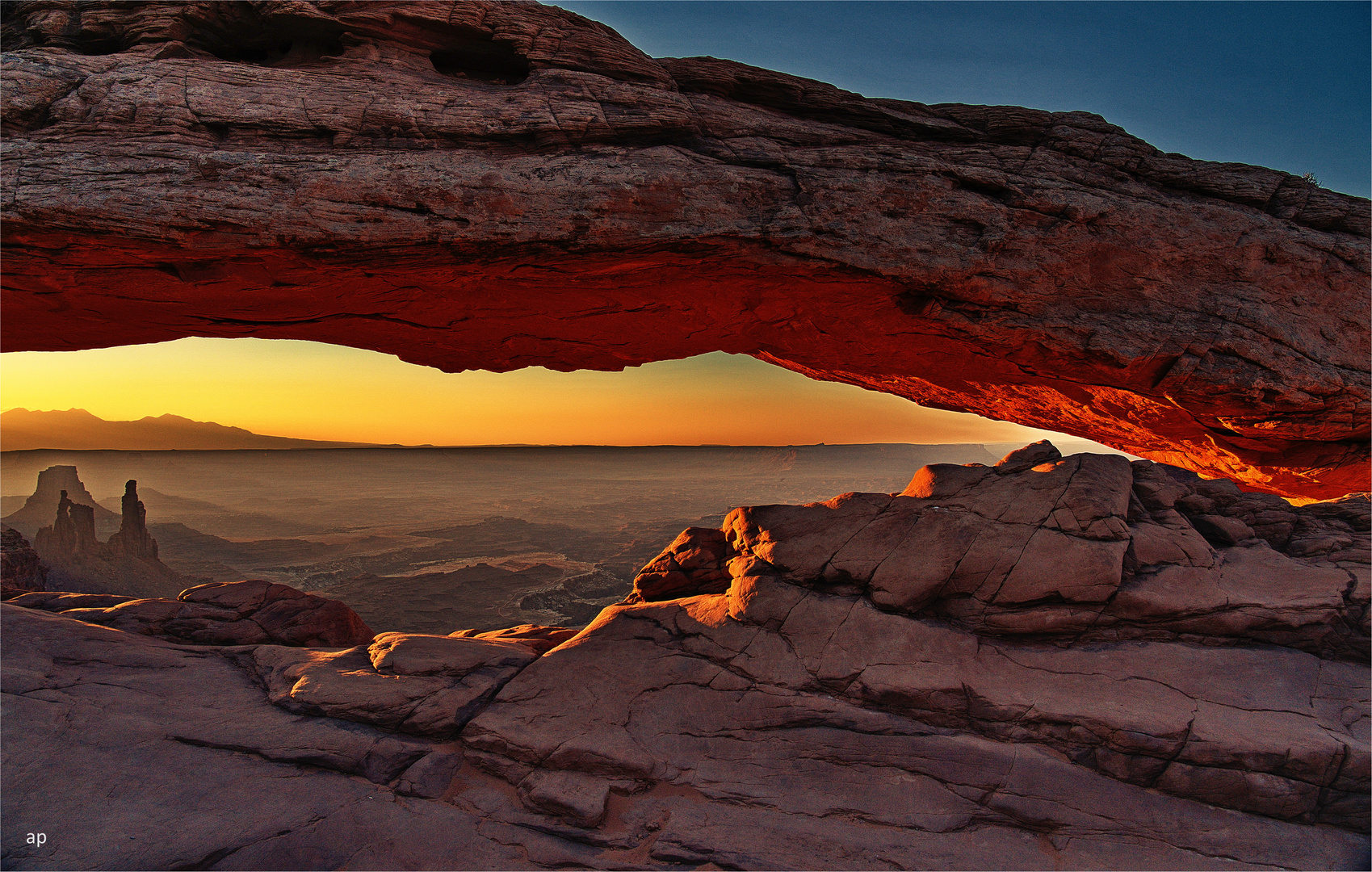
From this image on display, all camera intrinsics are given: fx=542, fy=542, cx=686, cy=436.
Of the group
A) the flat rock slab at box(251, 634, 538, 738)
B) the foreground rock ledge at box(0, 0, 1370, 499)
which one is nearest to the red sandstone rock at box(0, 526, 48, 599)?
the foreground rock ledge at box(0, 0, 1370, 499)

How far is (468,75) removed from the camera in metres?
10.2

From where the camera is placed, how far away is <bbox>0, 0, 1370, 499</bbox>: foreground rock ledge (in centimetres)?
823

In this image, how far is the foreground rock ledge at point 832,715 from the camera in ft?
20.7

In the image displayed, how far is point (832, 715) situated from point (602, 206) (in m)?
8.34

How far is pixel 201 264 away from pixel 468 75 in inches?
223

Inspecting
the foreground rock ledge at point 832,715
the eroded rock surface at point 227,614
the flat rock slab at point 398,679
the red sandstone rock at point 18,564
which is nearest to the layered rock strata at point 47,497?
the red sandstone rock at point 18,564

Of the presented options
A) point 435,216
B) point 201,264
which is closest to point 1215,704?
point 435,216

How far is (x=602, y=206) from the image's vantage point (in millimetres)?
8531

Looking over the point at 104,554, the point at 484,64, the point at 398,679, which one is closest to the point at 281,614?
the point at 398,679

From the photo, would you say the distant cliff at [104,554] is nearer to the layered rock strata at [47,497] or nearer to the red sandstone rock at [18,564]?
the layered rock strata at [47,497]

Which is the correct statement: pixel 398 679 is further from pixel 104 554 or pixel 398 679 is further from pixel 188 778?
pixel 104 554

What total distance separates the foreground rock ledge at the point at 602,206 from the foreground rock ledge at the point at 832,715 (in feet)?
9.19

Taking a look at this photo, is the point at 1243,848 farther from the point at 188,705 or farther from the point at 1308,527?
the point at 188,705

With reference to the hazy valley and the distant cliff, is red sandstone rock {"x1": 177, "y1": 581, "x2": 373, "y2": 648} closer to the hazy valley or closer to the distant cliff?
the hazy valley
